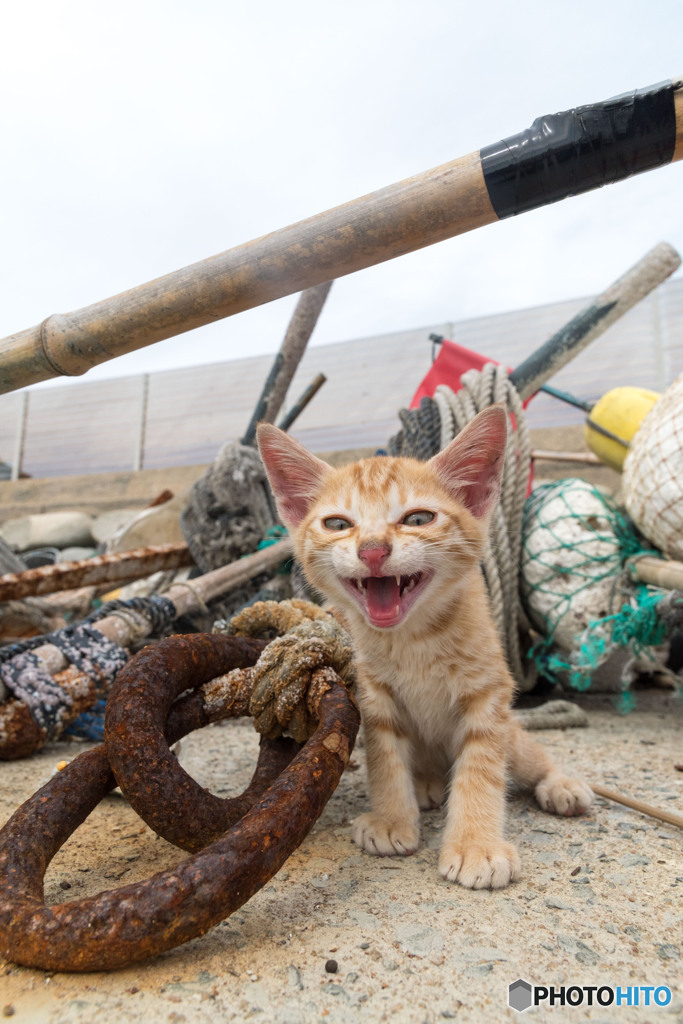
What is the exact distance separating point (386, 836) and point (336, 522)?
21.4 inches

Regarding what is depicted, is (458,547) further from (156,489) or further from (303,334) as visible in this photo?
(156,489)

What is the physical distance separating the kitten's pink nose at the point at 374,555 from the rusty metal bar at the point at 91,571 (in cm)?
156

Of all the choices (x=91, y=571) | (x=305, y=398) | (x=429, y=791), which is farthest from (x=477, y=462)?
(x=305, y=398)

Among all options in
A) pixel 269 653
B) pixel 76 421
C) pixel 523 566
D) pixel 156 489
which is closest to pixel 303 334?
pixel 523 566

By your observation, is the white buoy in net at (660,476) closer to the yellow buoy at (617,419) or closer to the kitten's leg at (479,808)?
the yellow buoy at (617,419)

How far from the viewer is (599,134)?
88cm

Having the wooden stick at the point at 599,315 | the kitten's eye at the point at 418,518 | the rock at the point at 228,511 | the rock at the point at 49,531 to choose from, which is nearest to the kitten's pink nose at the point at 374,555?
the kitten's eye at the point at 418,518

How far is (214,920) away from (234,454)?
193cm

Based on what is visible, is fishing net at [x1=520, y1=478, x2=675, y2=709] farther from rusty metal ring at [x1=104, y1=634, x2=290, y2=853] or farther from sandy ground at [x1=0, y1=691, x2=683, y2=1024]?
rusty metal ring at [x1=104, y1=634, x2=290, y2=853]

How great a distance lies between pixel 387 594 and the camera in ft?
3.56

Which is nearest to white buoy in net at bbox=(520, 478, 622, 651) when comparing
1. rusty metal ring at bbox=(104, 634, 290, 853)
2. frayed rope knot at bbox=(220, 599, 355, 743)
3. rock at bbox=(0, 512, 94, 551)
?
frayed rope knot at bbox=(220, 599, 355, 743)

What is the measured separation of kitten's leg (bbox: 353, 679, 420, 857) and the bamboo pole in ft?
2.49

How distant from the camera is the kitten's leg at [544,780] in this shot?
1.22 m

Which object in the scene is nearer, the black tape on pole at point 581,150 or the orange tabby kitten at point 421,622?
the black tape on pole at point 581,150
